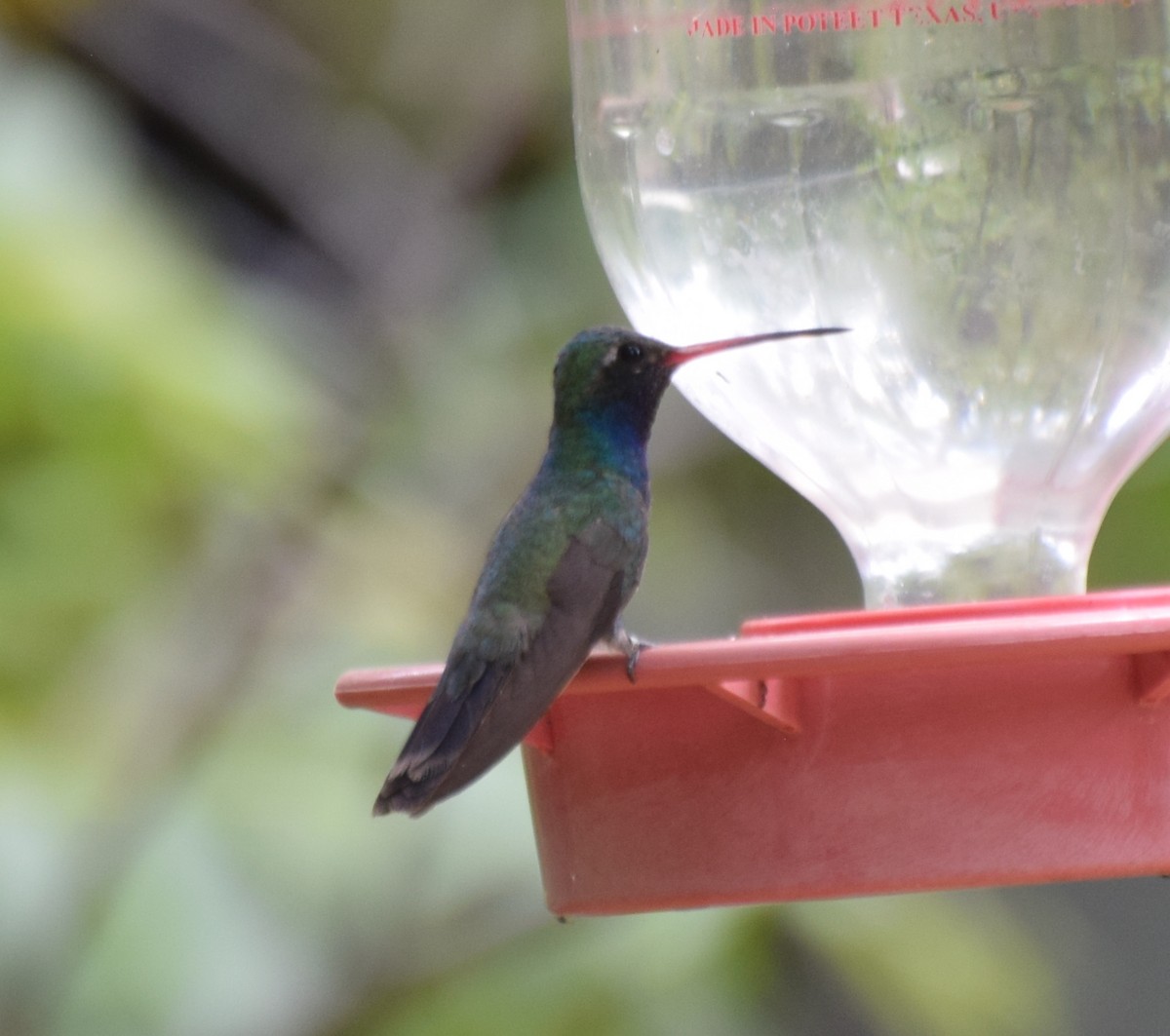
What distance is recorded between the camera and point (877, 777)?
5.33 ft

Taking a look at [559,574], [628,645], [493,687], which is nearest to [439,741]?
[493,687]

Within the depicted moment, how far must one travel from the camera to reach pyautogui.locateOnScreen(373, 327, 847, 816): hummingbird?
63.4 inches

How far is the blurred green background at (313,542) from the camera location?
283cm

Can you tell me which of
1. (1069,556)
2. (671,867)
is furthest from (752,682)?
(1069,556)

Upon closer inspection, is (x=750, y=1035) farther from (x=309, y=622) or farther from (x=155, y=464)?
(x=155, y=464)

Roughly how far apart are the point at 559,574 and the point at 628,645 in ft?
0.71

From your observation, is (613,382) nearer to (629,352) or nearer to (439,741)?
(629,352)

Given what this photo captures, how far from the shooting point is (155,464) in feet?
9.77

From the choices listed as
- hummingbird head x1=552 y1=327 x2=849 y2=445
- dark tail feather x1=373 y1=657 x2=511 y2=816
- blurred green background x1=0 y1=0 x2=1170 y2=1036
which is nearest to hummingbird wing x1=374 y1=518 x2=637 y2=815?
dark tail feather x1=373 y1=657 x2=511 y2=816

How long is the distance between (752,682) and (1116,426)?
0.89 metres

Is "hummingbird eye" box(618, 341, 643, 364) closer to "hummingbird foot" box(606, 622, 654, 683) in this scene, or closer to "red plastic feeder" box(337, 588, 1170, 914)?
"hummingbird foot" box(606, 622, 654, 683)

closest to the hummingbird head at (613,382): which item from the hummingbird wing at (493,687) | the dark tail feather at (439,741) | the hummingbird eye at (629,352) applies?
the hummingbird eye at (629,352)

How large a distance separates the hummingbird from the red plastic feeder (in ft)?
0.16

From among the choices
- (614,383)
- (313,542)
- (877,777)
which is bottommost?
(877,777)
